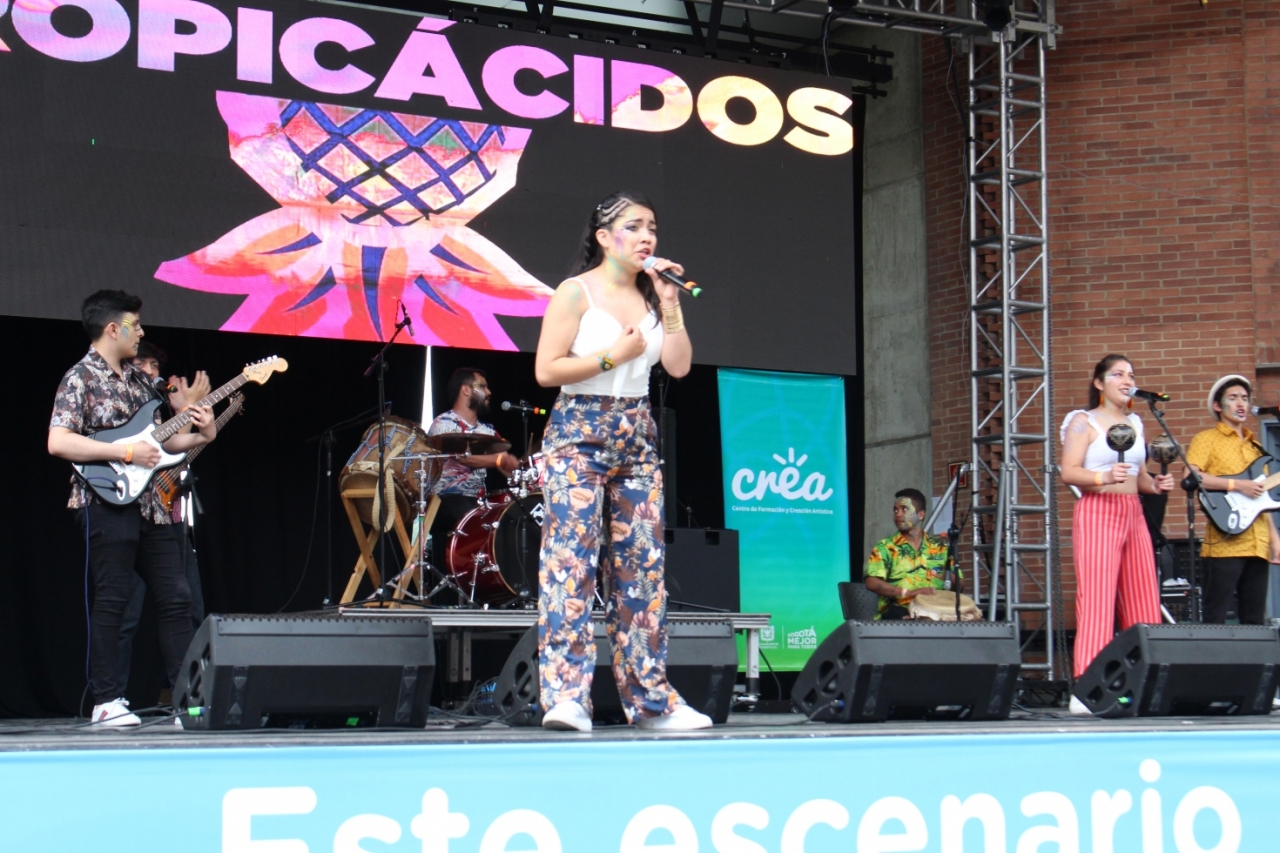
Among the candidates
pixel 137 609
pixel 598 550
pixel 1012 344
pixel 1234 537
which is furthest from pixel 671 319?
pixel 1012 344

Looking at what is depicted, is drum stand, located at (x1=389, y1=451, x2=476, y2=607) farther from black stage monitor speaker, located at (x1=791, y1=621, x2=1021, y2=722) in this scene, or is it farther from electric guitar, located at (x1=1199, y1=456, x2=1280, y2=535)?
electric guitar, located at (x1=1199, y1=456, x2=1280, y2=535)

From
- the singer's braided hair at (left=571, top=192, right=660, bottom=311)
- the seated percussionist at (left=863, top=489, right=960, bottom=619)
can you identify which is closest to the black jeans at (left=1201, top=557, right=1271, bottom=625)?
the seated percussionist at (left=863, top=489, right=960, bottom=619)

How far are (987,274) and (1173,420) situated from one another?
157cm

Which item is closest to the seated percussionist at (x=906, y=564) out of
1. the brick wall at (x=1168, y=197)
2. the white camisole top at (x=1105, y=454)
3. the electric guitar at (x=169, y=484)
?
the brick wall at (x=1168, y=197)

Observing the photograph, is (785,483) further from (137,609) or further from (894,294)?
(137,609)

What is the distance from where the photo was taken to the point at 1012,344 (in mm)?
9078

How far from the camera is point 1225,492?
6.37 m

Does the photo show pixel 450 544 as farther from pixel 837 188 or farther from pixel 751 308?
pixel 837 188

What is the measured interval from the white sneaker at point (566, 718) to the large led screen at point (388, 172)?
13.5 ft

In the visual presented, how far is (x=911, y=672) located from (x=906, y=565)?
368 centimetres

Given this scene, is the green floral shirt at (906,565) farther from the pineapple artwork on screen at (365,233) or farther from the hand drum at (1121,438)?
the hand drum at (1121,438)

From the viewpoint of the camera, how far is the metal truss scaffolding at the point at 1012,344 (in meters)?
9.03

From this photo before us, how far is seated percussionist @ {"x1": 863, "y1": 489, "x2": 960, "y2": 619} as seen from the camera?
7.99 m

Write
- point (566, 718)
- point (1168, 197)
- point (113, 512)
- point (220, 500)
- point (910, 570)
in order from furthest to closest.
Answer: point (1168, 197) < point (220, 500) < point (910, 570) < point (113, 512) < point (566, 718)
